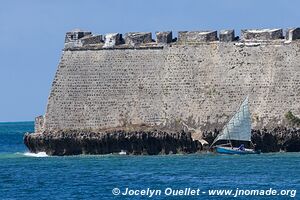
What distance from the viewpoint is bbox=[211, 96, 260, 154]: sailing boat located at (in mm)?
61844

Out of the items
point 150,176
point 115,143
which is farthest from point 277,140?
point 150,176

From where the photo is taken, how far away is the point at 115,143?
6425cm

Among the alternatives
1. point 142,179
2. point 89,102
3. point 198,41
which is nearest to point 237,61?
point 198,41

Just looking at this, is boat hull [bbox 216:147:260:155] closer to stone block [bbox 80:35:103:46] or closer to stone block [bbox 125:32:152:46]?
stone block [bbox 125:32:152:46]

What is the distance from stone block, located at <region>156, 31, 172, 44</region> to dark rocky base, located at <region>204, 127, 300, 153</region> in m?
5.75

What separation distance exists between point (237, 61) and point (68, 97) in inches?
271

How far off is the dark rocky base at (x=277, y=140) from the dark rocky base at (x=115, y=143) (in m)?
2.30

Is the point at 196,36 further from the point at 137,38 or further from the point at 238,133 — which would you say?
the point at 238,133

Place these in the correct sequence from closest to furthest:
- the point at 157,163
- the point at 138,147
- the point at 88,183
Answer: the point at 88,183, the point at 157,163, the point at 138,147

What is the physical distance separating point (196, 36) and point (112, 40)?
11.0ft

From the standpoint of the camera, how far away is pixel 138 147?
210ft

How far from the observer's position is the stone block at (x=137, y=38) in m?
66.3

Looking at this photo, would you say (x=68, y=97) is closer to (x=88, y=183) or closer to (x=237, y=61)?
(x=237, y=61)

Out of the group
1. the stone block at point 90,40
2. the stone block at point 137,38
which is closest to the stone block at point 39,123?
the stone block at point 90,40
